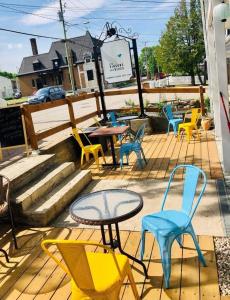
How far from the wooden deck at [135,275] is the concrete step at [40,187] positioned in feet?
2.30

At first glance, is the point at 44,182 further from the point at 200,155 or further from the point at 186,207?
the point at 200,155

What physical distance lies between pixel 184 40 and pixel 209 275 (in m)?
27.4

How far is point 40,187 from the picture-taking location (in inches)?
205

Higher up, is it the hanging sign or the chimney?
the chimney

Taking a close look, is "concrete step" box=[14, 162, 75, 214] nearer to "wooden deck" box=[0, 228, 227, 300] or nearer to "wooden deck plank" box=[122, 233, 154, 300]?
"wooden deck" box=[0, 228, 227, 300]

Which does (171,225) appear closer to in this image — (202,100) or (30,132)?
(30,132)

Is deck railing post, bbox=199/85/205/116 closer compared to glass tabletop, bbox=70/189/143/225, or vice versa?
glass tabletop, bbox=70/189/143/225

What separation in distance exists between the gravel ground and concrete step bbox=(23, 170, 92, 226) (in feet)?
7.61

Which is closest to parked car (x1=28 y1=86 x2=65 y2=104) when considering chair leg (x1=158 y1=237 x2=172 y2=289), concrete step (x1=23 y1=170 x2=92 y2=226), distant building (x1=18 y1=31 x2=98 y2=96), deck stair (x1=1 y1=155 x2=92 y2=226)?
deck stair (x1=1 y1=155 x2=92 y2=226)

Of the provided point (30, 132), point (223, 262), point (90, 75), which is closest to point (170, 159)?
point (30, 132)

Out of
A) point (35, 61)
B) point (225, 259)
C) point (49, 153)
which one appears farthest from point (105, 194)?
point (35, 61)

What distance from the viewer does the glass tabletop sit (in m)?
2.92

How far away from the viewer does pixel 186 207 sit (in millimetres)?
3424

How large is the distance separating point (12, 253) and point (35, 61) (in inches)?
2115
